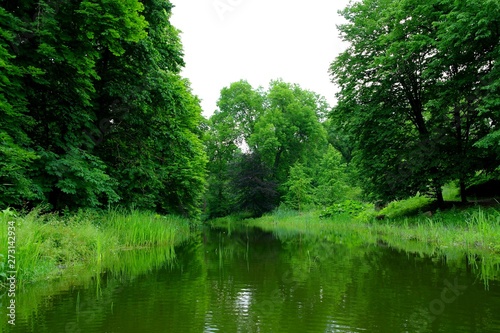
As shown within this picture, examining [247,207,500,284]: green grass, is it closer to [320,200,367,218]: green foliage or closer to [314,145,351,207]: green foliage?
[320,200,367,218]: green foliage

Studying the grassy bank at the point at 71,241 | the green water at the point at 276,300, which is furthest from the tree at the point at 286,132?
the green water at the point at 276,300

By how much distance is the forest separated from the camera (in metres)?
9.53

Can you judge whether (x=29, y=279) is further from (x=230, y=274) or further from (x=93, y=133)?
(x=93, y=133)

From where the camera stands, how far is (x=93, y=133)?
1255 centimetres

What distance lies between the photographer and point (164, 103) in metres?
13.6

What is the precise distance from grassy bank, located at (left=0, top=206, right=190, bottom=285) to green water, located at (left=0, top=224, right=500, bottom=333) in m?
0.50

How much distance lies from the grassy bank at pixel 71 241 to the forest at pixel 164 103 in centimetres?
102

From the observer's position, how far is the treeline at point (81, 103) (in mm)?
8906

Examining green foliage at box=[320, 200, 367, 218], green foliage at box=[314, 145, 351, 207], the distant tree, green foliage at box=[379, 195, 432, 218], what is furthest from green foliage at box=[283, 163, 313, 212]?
green foliage at box=[379, 195, 432, 218]

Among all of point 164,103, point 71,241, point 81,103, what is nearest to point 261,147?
point 164,103

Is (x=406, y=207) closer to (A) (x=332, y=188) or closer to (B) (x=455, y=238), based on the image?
(B) (x=455, y=238)

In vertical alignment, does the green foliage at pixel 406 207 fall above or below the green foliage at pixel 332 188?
below

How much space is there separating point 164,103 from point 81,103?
311 cm

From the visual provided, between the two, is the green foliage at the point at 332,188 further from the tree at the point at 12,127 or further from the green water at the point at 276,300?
the tree at the point at 12,127
